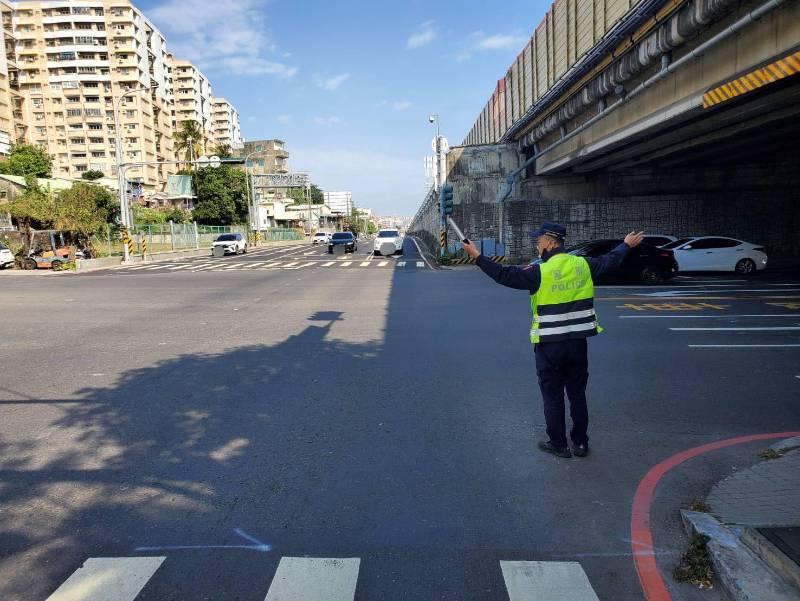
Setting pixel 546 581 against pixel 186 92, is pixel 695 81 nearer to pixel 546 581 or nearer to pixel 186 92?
pixel 546 581

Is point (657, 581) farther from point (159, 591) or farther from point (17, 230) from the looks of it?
point (17, 230)

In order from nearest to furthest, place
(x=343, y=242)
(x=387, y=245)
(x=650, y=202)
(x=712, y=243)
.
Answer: (x=712, y=243) → (x=650, y=202) → (x=387, y=245) → (x=343, y=242)

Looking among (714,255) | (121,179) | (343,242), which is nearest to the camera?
(714,255)

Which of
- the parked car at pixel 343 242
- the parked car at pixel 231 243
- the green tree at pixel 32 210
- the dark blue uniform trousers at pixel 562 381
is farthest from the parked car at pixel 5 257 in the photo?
the dark blue uniform trousers at pixel 562 381

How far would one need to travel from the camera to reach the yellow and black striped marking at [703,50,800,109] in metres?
8.59

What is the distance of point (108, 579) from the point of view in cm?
296

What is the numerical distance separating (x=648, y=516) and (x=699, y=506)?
13.1 inches

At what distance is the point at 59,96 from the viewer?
290 ft

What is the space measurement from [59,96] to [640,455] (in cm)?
10620

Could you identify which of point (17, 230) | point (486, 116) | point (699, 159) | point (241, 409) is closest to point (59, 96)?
point (17, 230)

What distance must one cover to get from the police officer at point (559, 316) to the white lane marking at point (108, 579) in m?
2.90

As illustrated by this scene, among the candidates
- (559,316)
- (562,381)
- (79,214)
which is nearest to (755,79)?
(559,316)

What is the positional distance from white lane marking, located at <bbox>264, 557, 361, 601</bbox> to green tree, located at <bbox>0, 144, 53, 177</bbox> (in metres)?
65.8

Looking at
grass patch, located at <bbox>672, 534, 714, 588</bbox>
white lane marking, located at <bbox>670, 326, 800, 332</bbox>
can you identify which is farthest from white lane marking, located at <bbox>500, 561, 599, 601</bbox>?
white lane marking, located at <bbox>670, 326, 800, 332</bbox>
